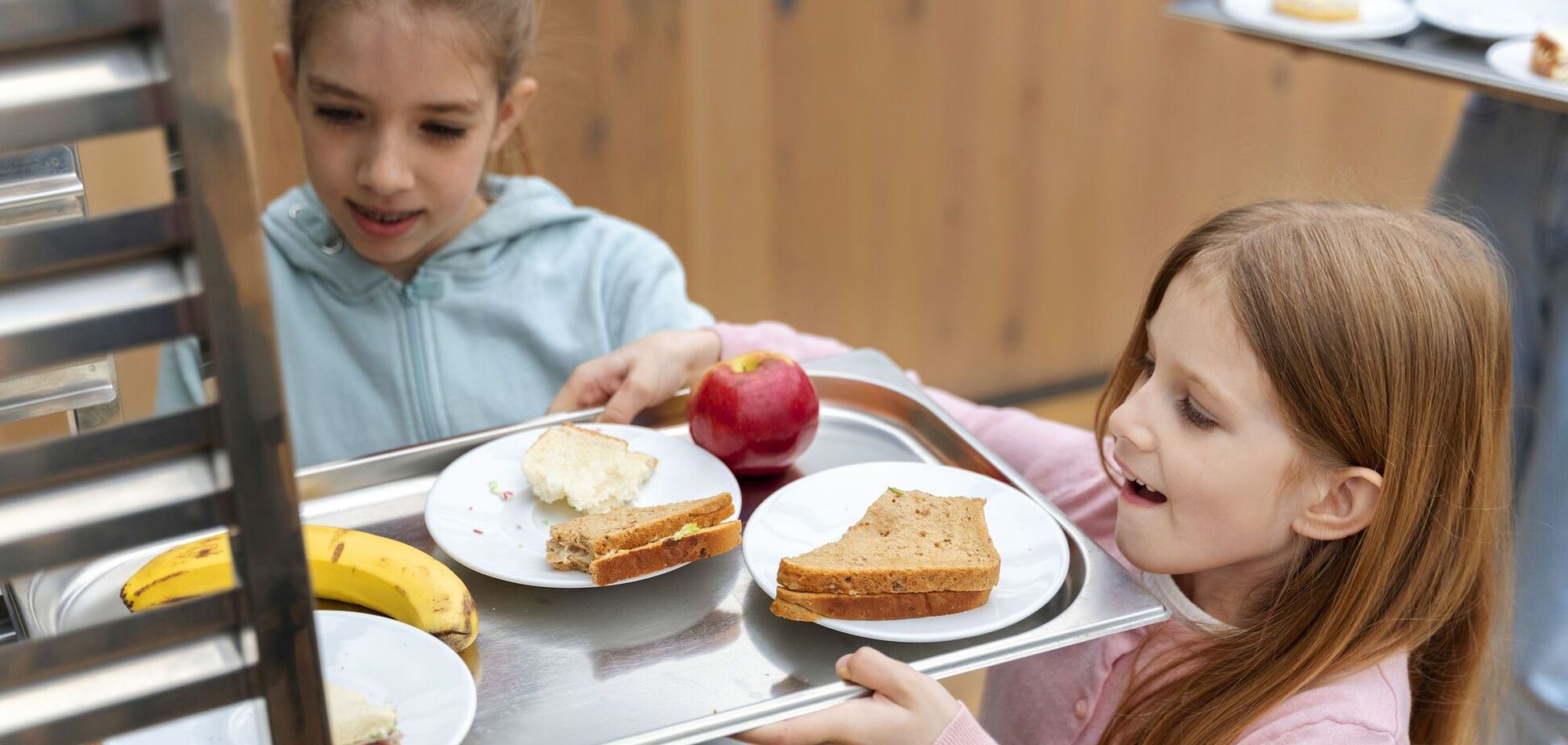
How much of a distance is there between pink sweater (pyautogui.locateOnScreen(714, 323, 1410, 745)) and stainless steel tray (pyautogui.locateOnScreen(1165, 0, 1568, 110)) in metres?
0.89

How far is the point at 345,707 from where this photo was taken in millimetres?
752

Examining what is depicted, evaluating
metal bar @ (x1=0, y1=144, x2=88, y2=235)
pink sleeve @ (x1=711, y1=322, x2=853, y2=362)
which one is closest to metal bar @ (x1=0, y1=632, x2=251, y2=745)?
metal bar @ (x1=0, y1=144, x2=88, y2=235)

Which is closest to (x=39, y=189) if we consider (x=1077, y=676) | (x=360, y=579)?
(x=360, y=579)

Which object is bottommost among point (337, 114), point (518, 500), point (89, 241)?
point (518, 500)

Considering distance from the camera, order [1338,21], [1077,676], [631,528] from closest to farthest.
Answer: [631,528]
[1077,676]
[1338,21]

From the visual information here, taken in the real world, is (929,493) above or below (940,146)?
above

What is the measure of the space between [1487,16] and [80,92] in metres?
2.28

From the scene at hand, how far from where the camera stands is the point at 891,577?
0.92m

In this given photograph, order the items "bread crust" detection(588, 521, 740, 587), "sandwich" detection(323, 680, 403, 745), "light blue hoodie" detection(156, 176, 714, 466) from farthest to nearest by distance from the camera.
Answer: "light blue hoodie" detection(156, 176, 714, 466), "bread crust" detection(588, 521, 740, 587), "sandwich" detection(323, 680, 403, 745)

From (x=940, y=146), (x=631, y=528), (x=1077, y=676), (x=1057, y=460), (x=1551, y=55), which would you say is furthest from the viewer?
(x=940, y=146)

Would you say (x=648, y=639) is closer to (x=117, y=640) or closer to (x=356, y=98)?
(x=117, y=640)

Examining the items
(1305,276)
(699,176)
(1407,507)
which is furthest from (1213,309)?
(699,176)

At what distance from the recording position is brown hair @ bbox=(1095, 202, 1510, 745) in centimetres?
103

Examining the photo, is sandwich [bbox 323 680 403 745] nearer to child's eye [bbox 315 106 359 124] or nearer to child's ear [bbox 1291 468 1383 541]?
child's ear [bbox 1291 468 1383 541]
